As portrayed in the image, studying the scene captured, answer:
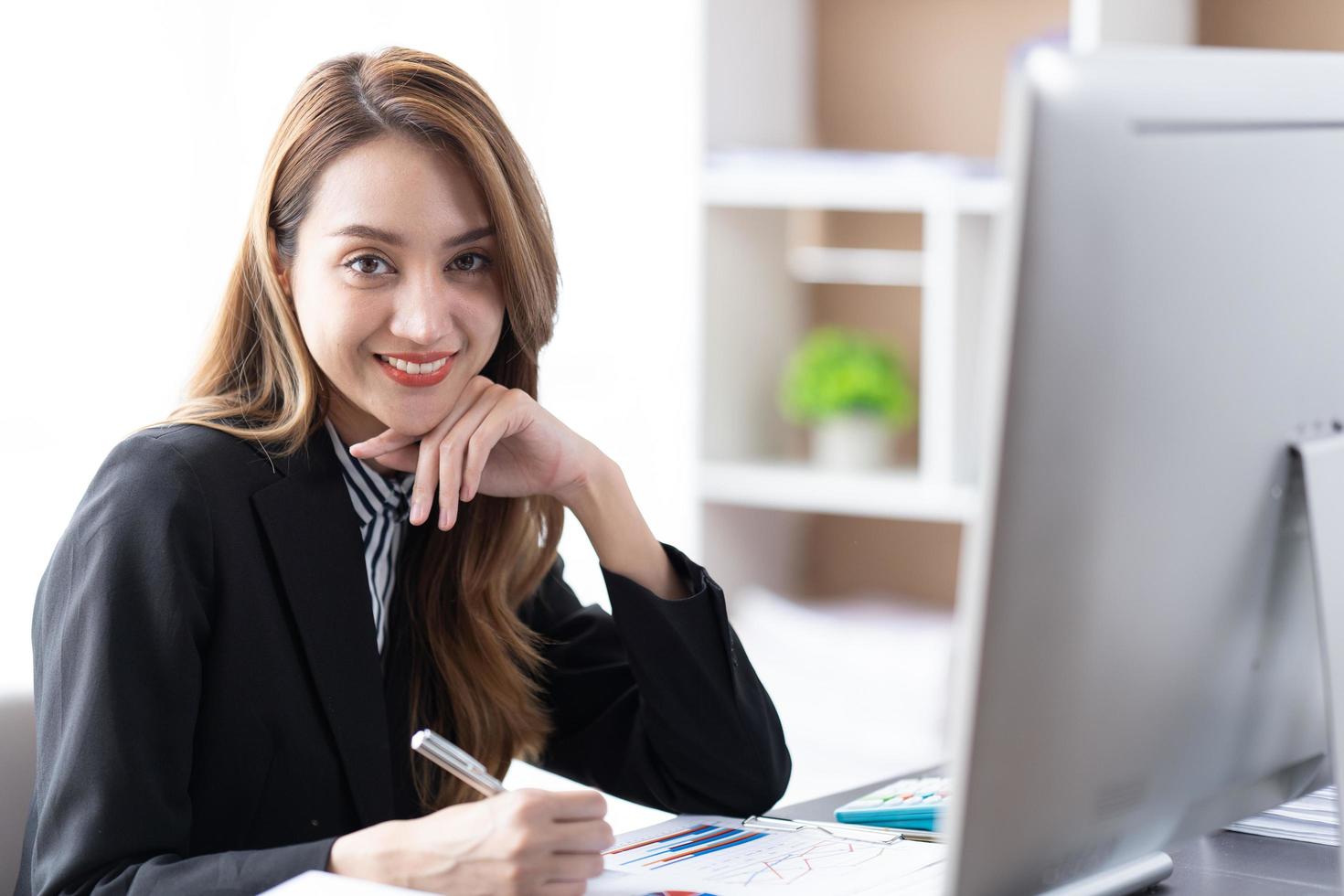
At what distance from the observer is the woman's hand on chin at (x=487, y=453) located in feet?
4.28

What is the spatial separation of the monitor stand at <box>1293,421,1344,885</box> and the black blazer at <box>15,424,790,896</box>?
58cm

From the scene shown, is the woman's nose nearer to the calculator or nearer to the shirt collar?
the shirt collar

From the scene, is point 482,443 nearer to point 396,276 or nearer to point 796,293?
point 396,276

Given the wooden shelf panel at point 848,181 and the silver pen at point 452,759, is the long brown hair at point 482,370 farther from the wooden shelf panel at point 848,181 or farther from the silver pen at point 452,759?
the wooden shelf panel at point 848,181

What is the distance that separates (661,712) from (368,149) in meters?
0.56

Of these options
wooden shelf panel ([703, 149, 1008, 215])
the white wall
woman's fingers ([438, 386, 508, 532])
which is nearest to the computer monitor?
woman's fingers ([438, 386, 508, 532])

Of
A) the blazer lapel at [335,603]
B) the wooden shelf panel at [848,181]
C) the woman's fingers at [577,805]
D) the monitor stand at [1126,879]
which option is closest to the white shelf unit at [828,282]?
the wooden shelf panel at [848,181]

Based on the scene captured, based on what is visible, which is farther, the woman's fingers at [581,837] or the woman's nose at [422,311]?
the woman's nose at [422,311]

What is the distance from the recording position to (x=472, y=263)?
134 cm

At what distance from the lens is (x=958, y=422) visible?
2684 mm

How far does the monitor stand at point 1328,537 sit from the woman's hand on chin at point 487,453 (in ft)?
2.30

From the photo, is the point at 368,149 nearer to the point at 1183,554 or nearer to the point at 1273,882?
the point at 1183,554

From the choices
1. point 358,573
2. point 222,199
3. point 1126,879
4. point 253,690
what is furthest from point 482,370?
point 222,199

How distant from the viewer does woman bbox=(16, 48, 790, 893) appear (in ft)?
3.64
